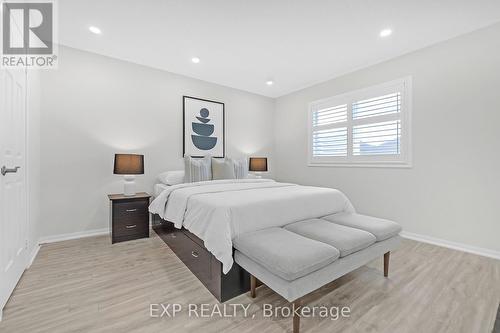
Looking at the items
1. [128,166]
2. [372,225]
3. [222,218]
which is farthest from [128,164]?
[372,225]

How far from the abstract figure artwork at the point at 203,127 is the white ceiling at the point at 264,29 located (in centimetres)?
63

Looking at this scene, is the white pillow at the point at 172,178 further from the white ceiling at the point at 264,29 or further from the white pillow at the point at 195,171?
the white ceiling at the point at 264,29

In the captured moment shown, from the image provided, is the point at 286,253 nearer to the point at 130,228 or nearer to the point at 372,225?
the point at 372,225

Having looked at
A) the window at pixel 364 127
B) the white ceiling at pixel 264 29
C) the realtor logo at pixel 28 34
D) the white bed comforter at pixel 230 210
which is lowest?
the white bed comforter at pixel 230 210

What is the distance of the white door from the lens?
1460mm

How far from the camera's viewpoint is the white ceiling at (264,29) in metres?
2.13

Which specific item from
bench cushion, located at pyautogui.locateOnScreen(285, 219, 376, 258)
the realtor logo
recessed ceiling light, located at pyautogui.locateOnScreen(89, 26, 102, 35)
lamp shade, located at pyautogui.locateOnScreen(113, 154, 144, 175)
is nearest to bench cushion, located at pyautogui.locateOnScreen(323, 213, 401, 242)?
bench cushion, located at pyautogui.locateOnScreen(285, 219, 376, 258)

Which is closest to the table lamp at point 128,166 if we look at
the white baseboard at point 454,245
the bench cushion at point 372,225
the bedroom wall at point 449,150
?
the bench cushion at point 372,225

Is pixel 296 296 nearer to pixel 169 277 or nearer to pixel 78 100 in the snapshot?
pixel 169 277

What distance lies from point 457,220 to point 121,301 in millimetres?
3609

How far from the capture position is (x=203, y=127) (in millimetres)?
3908

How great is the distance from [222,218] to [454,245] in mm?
2901

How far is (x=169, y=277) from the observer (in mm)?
1942

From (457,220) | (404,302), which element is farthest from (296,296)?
(457,220)
